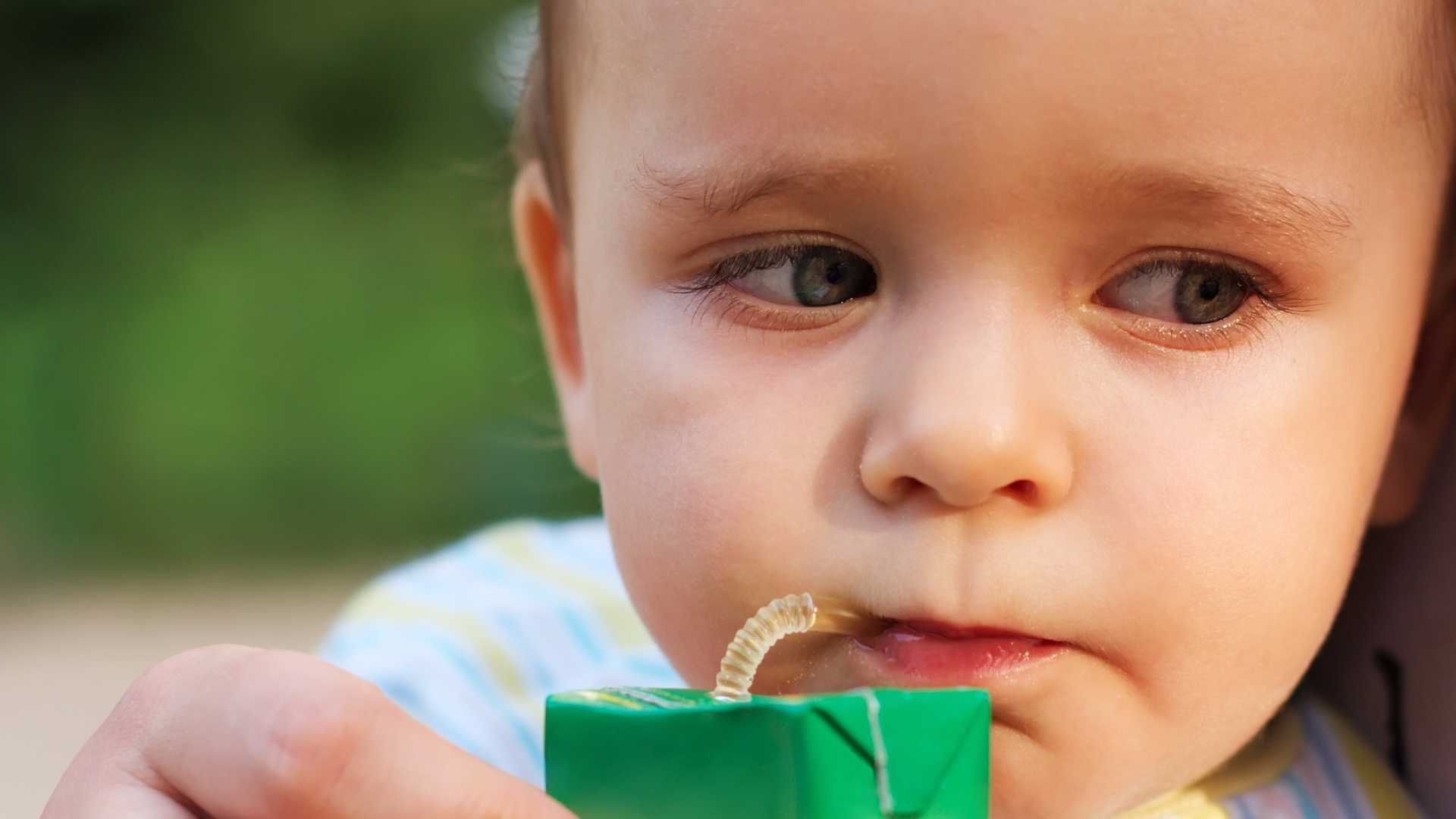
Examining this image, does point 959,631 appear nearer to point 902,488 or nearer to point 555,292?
point 902,488

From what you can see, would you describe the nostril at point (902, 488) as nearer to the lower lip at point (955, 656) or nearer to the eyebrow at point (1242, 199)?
the lower lip at point (955, 656)

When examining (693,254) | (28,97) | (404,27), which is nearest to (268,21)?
(404,27)

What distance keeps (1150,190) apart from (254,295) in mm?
2762

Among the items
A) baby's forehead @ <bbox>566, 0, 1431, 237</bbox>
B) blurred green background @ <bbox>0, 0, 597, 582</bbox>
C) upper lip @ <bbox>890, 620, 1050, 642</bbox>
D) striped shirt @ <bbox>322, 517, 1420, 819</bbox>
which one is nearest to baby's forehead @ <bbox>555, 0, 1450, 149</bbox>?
baby's forehead @ <bbox>566, 0, 1431, 237</bbox>

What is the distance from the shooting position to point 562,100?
101cm

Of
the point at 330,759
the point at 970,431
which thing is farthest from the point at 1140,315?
the point at 330,759

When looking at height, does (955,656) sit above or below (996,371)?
below

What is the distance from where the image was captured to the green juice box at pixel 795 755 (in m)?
0.57

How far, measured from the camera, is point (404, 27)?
3486mm

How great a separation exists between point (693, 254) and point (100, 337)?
8.96ft

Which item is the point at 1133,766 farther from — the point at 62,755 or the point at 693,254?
the point at 62,755

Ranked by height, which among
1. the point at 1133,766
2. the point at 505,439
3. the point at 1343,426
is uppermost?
the point at 505,439

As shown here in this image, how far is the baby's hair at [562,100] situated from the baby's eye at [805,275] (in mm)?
210

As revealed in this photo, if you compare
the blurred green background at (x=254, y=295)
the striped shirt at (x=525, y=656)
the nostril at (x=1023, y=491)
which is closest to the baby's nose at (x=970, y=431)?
the nostril at (x=1023, y=491)
